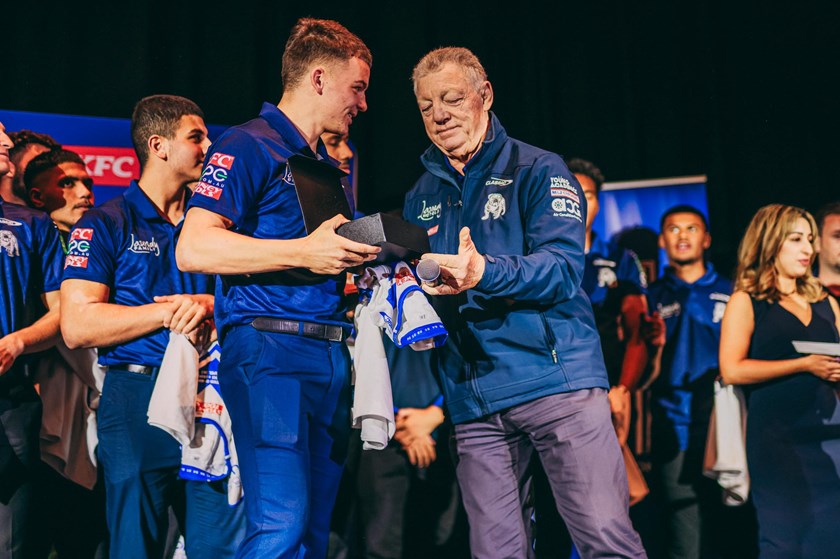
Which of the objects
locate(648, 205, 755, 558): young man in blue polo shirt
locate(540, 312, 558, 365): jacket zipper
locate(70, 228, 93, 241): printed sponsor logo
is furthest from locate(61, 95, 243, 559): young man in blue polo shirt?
locate(648, 205, 755, 558): young man in blue polo shirt

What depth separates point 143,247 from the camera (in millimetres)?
2730

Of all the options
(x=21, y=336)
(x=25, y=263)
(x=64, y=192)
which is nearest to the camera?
(x=21, y=336)

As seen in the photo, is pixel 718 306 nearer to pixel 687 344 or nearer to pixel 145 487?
pixel 687 344

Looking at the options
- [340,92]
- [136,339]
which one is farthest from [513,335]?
[136,339]

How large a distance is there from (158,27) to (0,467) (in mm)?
2431

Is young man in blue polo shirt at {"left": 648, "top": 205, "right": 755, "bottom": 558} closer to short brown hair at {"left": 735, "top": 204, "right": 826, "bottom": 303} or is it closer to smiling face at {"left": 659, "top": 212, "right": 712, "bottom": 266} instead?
smiling face at {"left": 659, "top": 212, "right": 712, "bottom": 266}

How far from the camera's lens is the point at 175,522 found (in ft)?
10.1

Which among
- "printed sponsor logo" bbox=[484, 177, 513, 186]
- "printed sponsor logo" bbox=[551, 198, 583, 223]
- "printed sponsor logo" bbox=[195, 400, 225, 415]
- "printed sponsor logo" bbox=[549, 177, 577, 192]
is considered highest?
"printed sponsor logo" bbox=[484, 177, 513, 186]

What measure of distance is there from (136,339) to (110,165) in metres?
1.38

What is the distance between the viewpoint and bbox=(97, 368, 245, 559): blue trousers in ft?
8.31

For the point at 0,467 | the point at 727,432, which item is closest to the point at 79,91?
the point at 0,467

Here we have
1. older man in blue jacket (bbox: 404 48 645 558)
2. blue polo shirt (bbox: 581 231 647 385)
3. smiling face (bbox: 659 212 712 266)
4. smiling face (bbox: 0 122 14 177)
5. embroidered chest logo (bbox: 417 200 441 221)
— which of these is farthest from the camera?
smiling face (bbox: 659 212 712 266)

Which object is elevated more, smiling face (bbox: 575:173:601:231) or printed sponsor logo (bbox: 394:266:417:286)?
smiling face (bbox: 575:173:601:231)

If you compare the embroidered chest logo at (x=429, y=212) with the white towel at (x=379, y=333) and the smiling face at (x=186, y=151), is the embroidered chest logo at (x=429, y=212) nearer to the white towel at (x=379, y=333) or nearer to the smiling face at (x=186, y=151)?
the white towel at (x=379, y=333)
